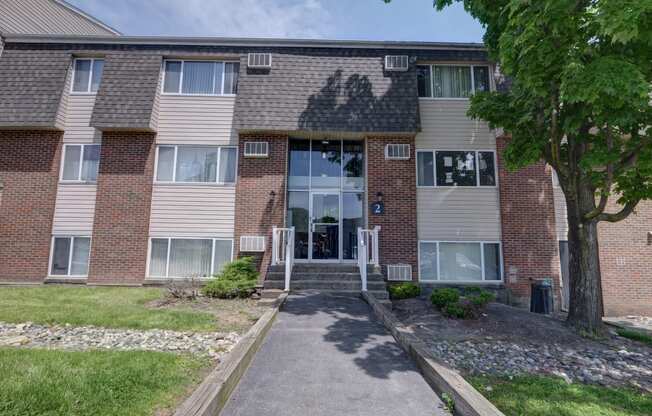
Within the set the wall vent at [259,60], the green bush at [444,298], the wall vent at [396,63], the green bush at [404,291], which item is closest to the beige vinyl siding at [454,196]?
the wall vent at [396,63]

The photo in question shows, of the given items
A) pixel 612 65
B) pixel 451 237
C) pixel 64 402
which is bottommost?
pixel 64 402

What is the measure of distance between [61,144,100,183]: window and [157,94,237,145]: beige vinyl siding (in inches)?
86.2

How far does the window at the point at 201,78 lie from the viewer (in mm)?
11180

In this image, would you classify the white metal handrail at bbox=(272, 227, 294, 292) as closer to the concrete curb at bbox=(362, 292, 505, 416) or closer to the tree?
the concrete curb at bbox=(362, 292, 505, 416)

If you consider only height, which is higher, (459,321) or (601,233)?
(601,233)

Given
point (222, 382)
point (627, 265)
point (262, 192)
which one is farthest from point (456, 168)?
point (222, 382)

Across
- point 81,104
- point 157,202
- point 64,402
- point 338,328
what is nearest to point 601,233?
point 338,328

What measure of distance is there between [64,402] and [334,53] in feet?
37.4

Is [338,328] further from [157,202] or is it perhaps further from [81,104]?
[81,104]

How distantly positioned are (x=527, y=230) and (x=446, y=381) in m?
8.52

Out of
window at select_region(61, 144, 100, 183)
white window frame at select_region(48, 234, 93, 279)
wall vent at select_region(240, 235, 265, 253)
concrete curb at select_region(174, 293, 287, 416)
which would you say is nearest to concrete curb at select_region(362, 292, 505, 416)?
concrete curb at select_region(174, 293, 287, 416)

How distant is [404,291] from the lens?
9008 millimetres

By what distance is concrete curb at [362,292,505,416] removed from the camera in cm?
321

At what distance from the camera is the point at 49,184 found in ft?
34.5
